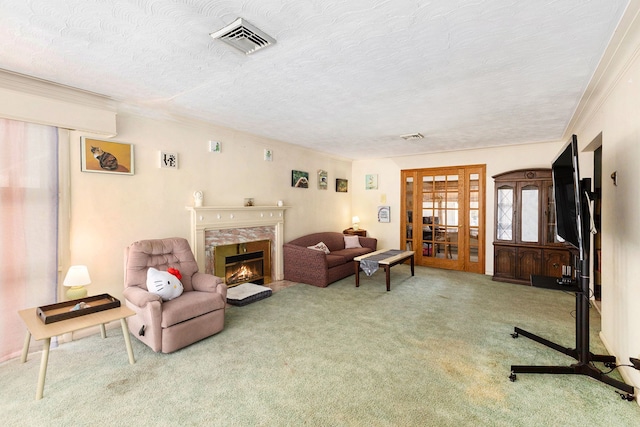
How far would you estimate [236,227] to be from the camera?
4.56 metres

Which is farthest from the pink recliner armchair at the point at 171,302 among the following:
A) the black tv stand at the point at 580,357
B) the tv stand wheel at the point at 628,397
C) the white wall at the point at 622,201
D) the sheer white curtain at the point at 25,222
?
the white wall at the point at 622,201

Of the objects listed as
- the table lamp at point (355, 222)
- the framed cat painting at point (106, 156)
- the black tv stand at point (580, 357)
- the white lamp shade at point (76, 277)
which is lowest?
the black tv stand at point (580, 357)

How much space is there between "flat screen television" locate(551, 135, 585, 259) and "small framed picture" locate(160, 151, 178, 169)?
4001 mm

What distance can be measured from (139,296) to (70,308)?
0.55 metres

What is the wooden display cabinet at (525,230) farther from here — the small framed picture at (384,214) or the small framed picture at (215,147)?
the small framed picture at (215,147)

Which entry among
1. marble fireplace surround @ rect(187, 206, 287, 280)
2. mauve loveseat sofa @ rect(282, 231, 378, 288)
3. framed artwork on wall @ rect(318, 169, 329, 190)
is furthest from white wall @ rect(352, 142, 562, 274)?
marble fireplace surround @ rect(187, 206, 287, 280)

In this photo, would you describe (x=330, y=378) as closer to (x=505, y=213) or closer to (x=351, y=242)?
(x=351, y=242)

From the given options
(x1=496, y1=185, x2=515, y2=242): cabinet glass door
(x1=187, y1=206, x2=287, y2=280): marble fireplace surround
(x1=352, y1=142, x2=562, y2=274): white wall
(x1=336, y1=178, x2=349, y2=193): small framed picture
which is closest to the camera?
(x1=187, y1=206, x2=287, y2=280): marble fireplace surround

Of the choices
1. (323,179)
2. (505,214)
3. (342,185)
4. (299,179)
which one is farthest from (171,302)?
(505,214)

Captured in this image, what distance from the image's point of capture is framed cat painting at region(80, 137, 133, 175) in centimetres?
310

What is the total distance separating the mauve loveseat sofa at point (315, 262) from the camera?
4.89m

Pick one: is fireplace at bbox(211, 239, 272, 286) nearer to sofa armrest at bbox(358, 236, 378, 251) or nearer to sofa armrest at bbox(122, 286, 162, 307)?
sofa armrest at bbox(122, 286, 162, 307)

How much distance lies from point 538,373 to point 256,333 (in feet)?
8.21

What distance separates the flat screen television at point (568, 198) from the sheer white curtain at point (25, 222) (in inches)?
173
